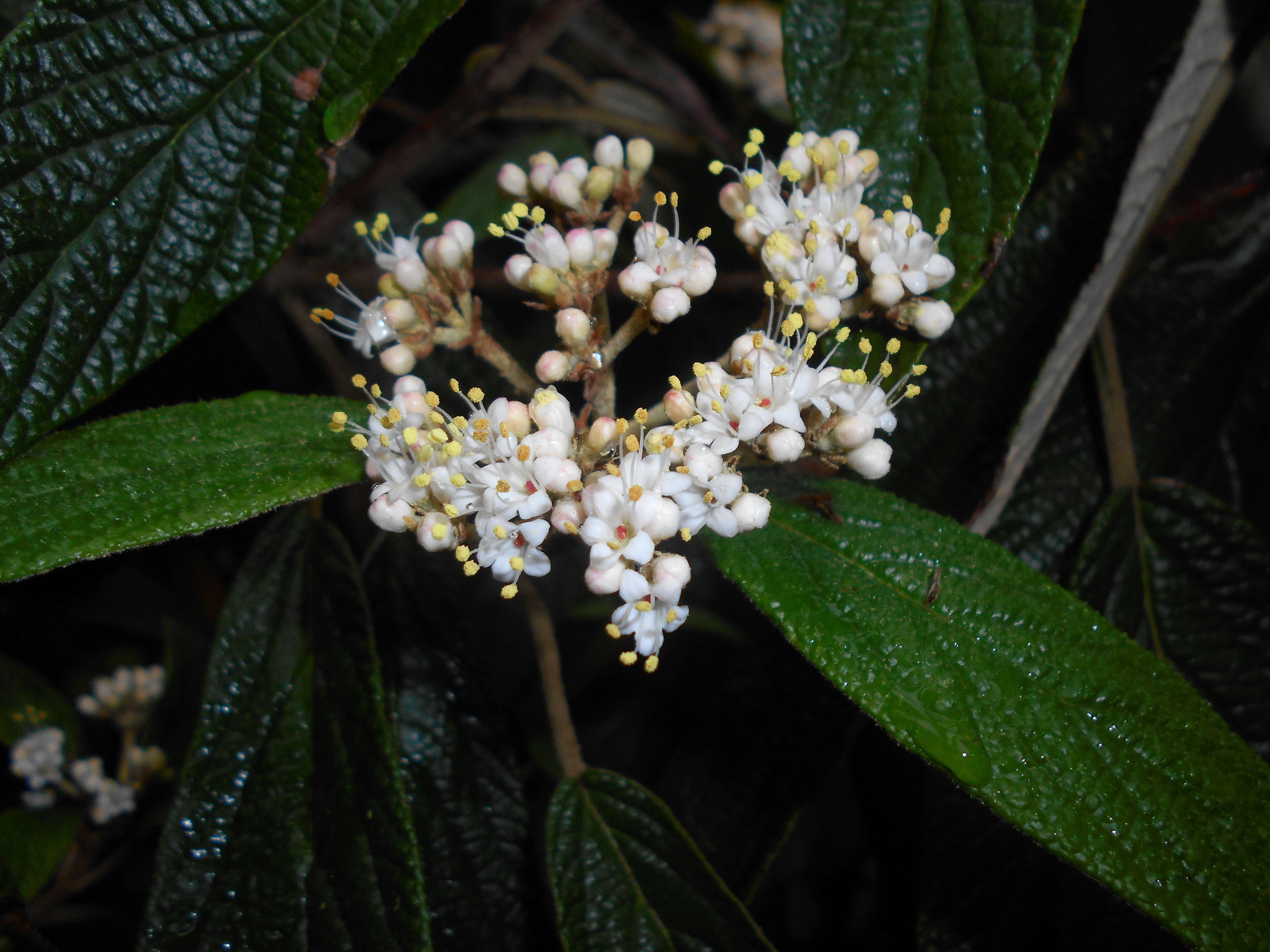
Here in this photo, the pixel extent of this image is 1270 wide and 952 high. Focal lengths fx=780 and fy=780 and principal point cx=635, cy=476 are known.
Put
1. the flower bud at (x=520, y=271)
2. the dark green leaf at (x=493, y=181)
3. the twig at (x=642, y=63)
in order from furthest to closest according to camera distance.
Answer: the twig at (x=642, y=63) < the dark green leaf at (x=493, y=181) < the flower bud at (x=520, y=271)

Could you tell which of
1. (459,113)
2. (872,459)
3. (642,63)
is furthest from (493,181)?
(872,459)

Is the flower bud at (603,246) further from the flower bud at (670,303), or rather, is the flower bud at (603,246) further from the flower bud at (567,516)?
the flower bud at (567,516)

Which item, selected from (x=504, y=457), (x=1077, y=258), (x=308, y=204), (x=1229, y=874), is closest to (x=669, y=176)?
(x=1077, y=258)

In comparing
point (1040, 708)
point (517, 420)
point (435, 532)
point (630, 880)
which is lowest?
point (630, 880)

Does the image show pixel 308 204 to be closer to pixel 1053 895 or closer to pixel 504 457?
pixel 504 457

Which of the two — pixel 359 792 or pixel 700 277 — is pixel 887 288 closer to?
pixel 700 277

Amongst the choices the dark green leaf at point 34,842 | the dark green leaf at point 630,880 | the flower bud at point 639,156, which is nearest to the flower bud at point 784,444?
the flower bud at point 639,156

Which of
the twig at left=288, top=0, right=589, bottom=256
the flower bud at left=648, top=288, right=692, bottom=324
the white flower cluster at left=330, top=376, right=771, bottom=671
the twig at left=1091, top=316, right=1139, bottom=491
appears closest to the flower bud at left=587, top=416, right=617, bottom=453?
the white flower cluster at left=330, top=376, right=771, bottom=671
